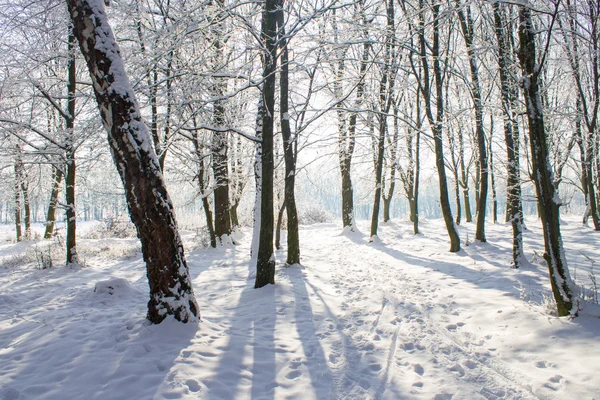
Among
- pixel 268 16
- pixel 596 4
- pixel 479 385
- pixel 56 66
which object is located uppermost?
pixel 56 66

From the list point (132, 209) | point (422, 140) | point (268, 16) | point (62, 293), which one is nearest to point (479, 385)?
point (132, 209)

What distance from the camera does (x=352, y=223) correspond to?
51.4 ft

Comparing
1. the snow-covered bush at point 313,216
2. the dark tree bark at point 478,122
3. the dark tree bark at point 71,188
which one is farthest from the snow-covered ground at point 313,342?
the snow-covered bush at point 313,216

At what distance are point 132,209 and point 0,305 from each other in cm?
388

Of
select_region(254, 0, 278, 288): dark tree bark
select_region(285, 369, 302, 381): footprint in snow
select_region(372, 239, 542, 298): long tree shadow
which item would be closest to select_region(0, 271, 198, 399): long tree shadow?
select_region(285, 369, 302, 381): footprint in snow

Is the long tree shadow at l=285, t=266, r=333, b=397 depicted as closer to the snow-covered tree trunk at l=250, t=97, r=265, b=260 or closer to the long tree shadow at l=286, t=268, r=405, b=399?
the long tree shadow at l=286, t=268, r=405, b=399

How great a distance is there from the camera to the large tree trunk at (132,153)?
140 inches

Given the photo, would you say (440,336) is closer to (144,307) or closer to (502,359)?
(502,359)

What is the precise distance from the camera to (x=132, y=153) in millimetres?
3584

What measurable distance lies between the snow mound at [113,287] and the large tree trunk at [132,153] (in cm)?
224

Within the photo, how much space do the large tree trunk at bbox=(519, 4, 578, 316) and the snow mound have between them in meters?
6.67

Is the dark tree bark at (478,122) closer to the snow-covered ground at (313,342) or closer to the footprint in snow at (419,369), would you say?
the snow-covered ground at (313,342)

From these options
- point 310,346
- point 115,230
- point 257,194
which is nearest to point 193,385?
point 310,346

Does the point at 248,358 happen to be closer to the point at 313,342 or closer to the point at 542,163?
the point at 313,342
